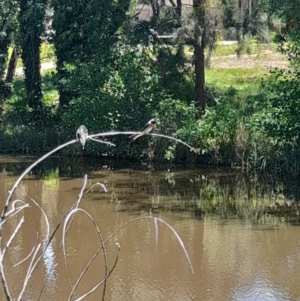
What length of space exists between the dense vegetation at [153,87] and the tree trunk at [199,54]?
0.09ft

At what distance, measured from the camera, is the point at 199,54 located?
1570 centimetres

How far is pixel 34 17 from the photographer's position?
19.0 meters

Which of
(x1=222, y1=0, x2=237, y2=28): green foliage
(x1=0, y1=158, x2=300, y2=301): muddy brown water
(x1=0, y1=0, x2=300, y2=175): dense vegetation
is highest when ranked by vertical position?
(x1=222, y1=0, x2=237, y2=28): green foliage

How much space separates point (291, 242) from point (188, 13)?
7.82m

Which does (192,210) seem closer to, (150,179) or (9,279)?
(150,179)

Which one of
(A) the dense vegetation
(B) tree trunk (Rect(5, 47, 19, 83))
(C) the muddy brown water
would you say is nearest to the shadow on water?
(C) the muddy brown water

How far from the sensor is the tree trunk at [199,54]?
14.7 meters

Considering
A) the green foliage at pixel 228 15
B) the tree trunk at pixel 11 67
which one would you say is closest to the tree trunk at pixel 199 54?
the green foliage at pixel 228 15

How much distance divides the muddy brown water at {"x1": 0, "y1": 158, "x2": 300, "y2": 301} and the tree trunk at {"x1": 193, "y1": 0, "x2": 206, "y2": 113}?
3275 mm

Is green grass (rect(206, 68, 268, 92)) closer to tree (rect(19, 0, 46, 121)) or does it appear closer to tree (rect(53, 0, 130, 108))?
tree (rect(53, 0, 130, 108))

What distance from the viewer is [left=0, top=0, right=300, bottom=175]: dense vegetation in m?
13.5

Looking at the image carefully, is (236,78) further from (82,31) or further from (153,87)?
(153,87)

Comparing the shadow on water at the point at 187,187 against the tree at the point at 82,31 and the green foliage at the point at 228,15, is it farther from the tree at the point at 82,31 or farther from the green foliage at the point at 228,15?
the green foliage at the point at 228,15

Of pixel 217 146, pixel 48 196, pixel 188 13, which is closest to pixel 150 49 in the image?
pixel 188 13
